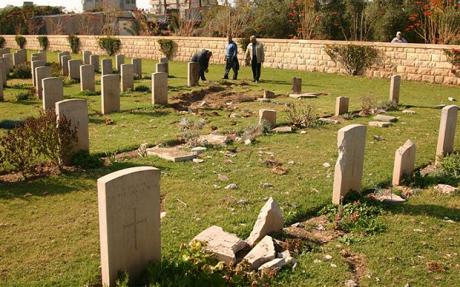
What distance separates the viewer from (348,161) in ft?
21.6

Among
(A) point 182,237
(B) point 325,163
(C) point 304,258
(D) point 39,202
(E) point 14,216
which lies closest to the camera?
(C) point 304,258

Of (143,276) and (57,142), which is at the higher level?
(57,142)

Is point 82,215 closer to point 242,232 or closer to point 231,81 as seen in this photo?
point 242,232

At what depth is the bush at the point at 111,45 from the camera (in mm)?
32688

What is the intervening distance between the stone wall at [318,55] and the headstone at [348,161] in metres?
13.8

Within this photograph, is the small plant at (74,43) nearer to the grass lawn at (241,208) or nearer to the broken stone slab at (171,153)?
the grass lawn at (241,208)

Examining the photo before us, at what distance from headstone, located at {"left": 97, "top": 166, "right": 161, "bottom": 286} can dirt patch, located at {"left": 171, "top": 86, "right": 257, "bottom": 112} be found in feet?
30.2

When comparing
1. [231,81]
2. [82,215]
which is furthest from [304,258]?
[231,81]

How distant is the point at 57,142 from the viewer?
7.86 metres

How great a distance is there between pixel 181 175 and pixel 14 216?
252 centimetres

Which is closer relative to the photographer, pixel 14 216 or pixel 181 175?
pixel 14 216

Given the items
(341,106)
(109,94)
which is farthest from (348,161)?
(109,94)

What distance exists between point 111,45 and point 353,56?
57.3 feet

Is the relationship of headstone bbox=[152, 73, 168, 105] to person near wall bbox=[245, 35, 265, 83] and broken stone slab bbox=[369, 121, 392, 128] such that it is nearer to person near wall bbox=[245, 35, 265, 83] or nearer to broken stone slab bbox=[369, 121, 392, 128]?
broken stone slab bbox=[369, 121, 392, 128]
